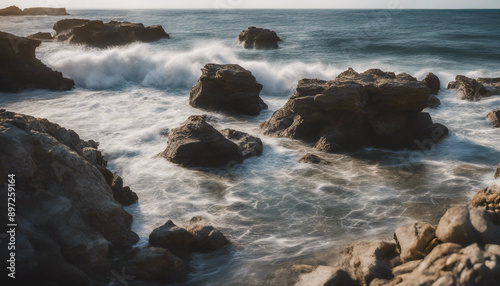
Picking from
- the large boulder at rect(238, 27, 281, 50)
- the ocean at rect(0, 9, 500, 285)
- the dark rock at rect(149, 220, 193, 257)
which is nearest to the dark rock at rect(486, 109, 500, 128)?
the ocean at rect(0, 9, 500, 285)

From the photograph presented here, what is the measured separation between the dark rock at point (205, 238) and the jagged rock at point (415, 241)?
8.83ft

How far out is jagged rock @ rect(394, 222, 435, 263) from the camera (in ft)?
17.1

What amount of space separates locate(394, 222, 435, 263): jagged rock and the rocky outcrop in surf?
3118 cm

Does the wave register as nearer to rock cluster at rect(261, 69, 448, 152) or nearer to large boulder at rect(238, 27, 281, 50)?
rock cluster at rect(261, 69, 448, 152)

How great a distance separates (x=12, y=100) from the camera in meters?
16.2

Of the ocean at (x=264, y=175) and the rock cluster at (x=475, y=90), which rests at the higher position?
the rock cluster at (x=475, y=90)

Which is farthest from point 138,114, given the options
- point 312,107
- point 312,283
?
point 312,283

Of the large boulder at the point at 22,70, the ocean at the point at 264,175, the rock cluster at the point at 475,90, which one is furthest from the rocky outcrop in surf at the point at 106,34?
the rock cluster at the point at 475,90

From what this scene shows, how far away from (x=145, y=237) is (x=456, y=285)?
458 centimetres

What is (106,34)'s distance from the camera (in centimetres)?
3309

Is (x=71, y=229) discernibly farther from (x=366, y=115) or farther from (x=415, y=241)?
(x=366, y=115)

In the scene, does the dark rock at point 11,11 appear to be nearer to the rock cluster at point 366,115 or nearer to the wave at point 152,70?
the wave at point 152,70

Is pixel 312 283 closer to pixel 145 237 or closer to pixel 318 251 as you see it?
pixel 318 251

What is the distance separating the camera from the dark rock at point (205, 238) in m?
6.29
